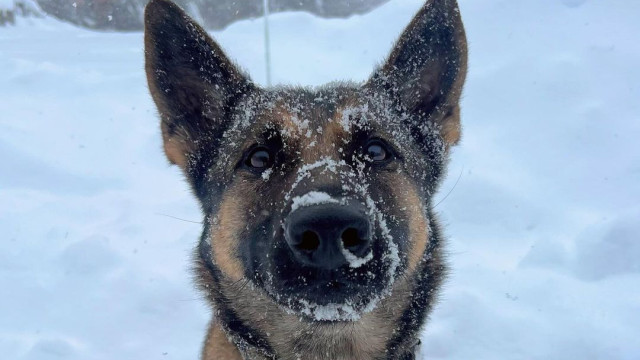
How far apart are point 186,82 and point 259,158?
784 mm

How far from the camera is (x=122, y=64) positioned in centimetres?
1162

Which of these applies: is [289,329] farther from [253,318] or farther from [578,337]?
[578,337]

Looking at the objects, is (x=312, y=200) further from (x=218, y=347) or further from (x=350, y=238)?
(x=218, y=347)

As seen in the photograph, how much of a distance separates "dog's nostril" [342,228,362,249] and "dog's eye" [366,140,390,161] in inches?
32.5

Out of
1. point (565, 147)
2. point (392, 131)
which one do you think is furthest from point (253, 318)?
point (565, 147)

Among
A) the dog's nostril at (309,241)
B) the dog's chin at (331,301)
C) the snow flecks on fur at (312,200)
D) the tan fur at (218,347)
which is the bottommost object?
the tan fur at (218,347)

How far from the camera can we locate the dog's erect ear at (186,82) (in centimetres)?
310

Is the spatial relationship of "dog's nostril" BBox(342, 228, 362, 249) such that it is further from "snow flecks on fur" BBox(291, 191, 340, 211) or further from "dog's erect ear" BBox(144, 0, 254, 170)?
"dog's erect ear" BBox(144, 0, 254, 170)

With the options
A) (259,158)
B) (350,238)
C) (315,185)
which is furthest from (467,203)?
(350,238)

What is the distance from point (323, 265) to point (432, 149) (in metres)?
1.46

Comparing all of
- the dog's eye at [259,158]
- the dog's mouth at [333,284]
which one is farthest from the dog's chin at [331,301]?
the dog's eye at [259,158]

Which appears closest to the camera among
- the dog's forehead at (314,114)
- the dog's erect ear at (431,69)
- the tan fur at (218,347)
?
the dog's forehead at (314,114)

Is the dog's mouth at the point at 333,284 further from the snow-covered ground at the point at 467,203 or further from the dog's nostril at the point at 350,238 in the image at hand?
the snow-covered ground at the point at 467,203

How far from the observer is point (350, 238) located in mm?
2184
